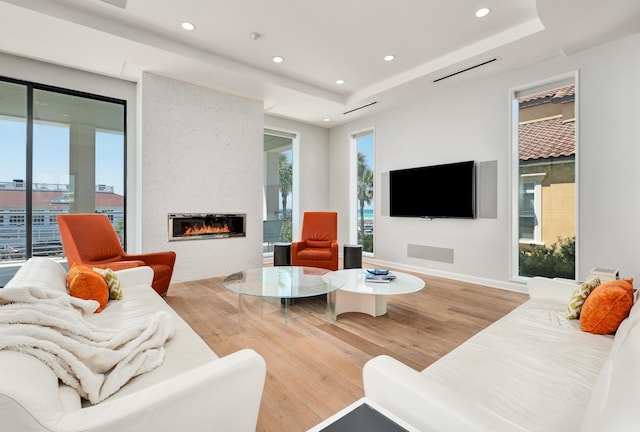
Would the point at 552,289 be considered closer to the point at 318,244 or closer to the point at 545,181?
the point at 545,181

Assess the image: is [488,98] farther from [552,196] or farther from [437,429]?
[437,429]

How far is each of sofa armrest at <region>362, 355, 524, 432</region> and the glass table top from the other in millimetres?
1419

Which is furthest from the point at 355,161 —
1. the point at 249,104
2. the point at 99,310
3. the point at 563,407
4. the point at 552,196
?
the point at 563,407

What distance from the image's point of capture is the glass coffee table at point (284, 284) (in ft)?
8.16

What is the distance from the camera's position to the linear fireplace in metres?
4.37

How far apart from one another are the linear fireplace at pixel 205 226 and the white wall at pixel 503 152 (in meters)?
2.61

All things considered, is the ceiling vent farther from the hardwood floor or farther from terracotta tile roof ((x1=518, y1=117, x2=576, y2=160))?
terracotta tile roof ((x1=518, y1=117, x2=576, y2=160))

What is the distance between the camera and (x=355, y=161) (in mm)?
6523

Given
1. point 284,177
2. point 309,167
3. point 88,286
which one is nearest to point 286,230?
point 284,177

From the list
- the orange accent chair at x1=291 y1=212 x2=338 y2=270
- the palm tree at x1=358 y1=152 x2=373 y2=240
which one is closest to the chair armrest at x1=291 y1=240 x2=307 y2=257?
the orange accent chair at x1=291 y1=212 x2=338 y2=270

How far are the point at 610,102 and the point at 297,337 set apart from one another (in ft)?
13.4

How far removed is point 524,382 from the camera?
4.08 ft

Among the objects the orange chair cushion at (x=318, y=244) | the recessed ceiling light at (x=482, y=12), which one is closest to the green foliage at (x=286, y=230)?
the orange chair cushion at (x=318, y=244)

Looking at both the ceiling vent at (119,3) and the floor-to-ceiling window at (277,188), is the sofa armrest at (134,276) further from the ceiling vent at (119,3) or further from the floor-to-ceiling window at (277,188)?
the floor-to-ceiling window at (277,188)
